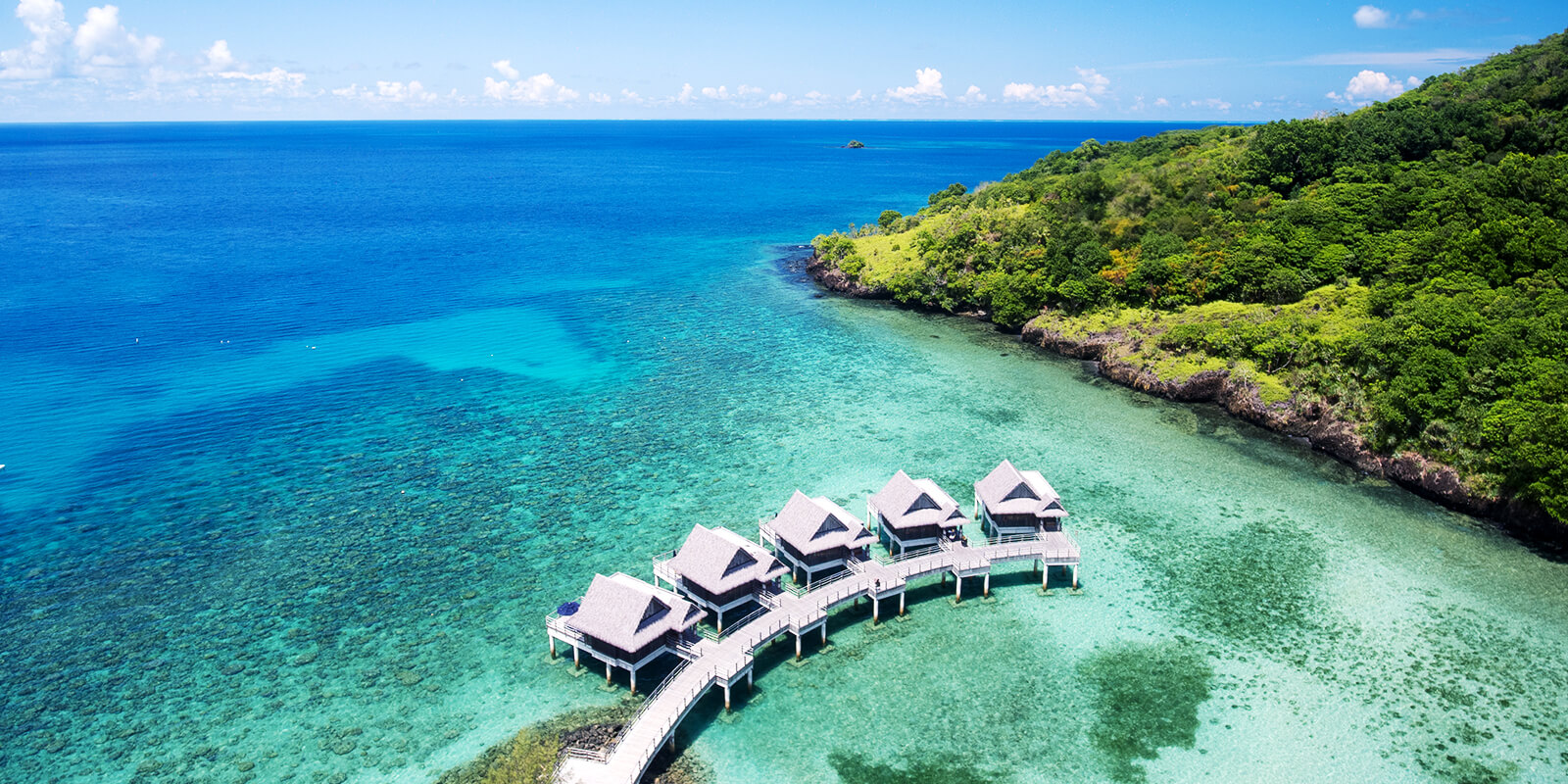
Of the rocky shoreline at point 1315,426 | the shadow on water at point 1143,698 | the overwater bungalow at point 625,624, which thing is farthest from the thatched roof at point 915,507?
the rocky shoreline at point 1315,426

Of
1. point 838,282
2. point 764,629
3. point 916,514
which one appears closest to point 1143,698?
point 916,514

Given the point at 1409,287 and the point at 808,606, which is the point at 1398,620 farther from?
the point at 1409,287

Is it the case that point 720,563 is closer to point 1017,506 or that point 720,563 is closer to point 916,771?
point 916,771

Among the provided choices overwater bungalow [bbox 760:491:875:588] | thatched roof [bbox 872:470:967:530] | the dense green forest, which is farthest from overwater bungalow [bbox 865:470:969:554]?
the dense green forest

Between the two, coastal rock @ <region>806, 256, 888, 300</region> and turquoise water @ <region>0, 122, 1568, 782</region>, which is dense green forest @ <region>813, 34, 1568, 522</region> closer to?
coastal rock @ <region>806, 256, 888, 300</region>

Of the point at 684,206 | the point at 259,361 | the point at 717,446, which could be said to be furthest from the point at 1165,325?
the point at 684,206
